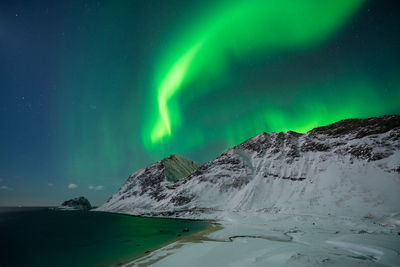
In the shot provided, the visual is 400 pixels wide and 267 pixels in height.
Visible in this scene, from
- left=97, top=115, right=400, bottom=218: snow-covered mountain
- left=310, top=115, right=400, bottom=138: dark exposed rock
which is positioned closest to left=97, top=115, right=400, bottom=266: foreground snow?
left=97, top=115, right=400, bottom=218: snow-covered mountain

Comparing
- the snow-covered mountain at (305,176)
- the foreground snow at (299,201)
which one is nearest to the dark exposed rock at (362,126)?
the snow-covered mountain at (305,176)

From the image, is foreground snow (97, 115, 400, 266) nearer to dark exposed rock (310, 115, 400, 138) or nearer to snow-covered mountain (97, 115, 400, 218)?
snow-covered mountain (97, 115, 400, 218)

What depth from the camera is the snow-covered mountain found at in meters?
77.2

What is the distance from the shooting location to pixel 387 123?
106125 millimetres

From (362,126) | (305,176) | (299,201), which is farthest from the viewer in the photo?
(362,126)

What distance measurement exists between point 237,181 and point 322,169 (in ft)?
173

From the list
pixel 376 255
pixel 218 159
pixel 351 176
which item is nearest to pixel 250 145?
pixel 218 159

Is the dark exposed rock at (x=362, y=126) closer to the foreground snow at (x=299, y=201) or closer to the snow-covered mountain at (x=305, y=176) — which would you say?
the snow-covered mountain at (x=305, y=176)

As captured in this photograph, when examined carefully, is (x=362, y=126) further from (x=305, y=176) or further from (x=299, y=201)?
(x=299, y=201)

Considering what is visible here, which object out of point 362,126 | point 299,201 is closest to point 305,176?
point 299,201

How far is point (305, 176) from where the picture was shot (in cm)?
11006

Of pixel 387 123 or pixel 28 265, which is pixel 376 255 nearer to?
pixel 28 265

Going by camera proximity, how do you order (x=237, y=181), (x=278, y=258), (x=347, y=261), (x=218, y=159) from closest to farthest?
(x=347, y=261) < (x=278, y=258) < (x=237, y=181) < (x=218, y=159)

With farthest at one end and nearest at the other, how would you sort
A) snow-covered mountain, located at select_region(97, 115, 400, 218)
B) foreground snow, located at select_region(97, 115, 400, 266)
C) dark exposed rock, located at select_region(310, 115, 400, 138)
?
dark exposed rock, located at select_region(310, 115, 400, 138) → snow-covered mountain, located at select_region(97, 115, 400, 218) → foreground snow, located at select_region(97, 115, 400, 266)
